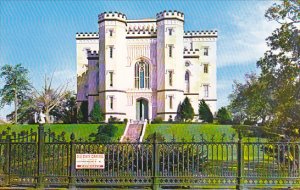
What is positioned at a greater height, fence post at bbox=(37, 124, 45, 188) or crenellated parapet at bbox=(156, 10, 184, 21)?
crenellated parapet at bbox=(156, 10, 184, 21)

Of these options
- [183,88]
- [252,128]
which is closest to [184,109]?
[183,88]

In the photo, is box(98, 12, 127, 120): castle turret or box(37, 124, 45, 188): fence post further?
box(98, 12, 127, 120): castle turret

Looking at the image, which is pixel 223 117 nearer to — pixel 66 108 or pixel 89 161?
pixel 66 108

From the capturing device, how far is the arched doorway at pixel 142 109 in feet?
156

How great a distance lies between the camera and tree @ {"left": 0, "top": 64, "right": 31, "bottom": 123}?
58656mm

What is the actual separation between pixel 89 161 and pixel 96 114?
1342 inches

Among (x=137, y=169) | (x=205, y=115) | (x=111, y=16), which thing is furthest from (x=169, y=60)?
(x=137, y=169)

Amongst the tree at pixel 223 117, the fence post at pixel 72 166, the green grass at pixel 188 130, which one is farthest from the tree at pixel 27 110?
the fence post at pixel 72 166

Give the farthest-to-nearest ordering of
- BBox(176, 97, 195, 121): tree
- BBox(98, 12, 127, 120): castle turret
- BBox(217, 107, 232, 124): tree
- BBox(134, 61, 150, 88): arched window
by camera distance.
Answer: BBox(134, 61, 150, 88): arched window < BBox(98, 12, 127, 120): castle turret < BBox(217, 107, 232, 124): tree < BBox(176, 97, 195, 121): tree

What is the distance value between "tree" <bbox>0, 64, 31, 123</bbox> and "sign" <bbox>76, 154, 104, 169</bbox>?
5011cm

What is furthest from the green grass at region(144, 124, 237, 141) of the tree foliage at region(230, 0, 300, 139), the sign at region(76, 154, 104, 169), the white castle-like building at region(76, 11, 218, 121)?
the sign at region(76, 154, 104, 169)

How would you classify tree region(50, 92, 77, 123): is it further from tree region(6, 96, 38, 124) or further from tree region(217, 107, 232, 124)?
tree region(217, 107, 232, 124)

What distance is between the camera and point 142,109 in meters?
47.5

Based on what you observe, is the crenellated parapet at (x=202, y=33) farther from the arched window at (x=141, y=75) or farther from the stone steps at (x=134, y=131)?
the stone steps at (x=134, y=131)
